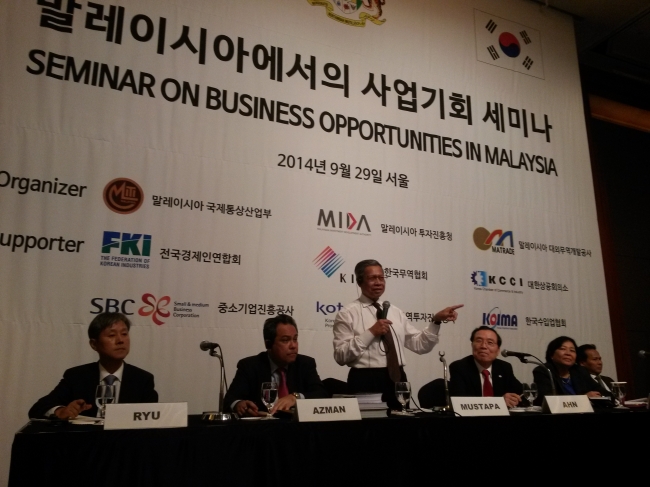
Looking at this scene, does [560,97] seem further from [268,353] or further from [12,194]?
[12,194]

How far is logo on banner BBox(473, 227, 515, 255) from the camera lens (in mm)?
4289

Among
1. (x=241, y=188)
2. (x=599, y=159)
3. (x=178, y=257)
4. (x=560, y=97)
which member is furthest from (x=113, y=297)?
(x=599, y=159)

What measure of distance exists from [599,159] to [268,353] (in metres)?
4.47

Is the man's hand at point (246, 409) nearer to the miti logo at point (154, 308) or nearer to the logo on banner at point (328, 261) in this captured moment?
the miti logo at point (154, 308)

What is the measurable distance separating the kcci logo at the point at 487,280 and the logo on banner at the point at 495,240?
196 mm

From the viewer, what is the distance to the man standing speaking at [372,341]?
106 inches

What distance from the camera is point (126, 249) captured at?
318cm

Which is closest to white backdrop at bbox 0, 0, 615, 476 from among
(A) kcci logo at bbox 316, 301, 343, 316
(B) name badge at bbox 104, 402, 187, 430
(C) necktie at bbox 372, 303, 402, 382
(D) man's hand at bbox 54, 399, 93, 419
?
(A) kcci logo at bbox 316, 301, 343, 316

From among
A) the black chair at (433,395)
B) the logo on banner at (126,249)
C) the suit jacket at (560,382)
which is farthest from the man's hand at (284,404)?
the suit jacket at (560,382)

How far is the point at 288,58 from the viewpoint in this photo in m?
3.94

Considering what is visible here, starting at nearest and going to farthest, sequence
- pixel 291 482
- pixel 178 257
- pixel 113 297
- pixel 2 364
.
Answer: pixel 291 482 < pixel 2 364 < pixel 113 297 < pixel 178 257

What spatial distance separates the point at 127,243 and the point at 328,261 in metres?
1.23

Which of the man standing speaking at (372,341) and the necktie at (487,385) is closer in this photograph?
the man standing speaking at (372,341)

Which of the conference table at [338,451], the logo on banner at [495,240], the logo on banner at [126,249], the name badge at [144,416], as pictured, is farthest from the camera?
the logo on banner at [495,240]
